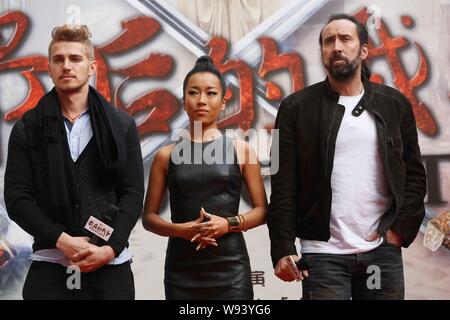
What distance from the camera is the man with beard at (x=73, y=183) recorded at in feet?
8.80

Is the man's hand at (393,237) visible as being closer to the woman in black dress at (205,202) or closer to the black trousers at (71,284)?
the woman in black dress at (205,202)

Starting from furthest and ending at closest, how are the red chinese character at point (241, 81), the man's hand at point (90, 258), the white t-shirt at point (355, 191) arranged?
the red chinese character at point (241, 81) < the white t-shirt at point (355, 191) < the man's hand at point (90, 258)

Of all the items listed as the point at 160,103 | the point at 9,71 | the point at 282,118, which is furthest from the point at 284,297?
the point at 9,71

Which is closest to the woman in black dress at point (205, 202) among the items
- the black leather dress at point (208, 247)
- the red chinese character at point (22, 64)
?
the black leather dress at point (208, 247)

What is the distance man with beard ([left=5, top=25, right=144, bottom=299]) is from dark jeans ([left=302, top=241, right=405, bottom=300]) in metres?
0.73

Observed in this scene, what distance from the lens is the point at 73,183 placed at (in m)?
2.69

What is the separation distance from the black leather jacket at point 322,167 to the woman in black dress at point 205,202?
0.51ft

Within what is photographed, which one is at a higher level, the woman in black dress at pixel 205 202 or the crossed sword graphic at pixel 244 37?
the crossed sword graphic at pixel 244 37

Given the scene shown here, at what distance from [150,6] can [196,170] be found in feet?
5.99

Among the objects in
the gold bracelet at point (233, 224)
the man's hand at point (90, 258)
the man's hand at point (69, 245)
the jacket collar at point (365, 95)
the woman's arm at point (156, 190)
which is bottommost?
the man's hand at point (90, 258)

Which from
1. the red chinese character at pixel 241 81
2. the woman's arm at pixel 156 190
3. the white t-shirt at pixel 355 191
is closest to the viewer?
the white t-shirt at pixel 355 191

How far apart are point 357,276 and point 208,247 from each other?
600mm

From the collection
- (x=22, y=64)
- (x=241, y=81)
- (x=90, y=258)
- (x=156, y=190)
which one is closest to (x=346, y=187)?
(x=156, y=190)
